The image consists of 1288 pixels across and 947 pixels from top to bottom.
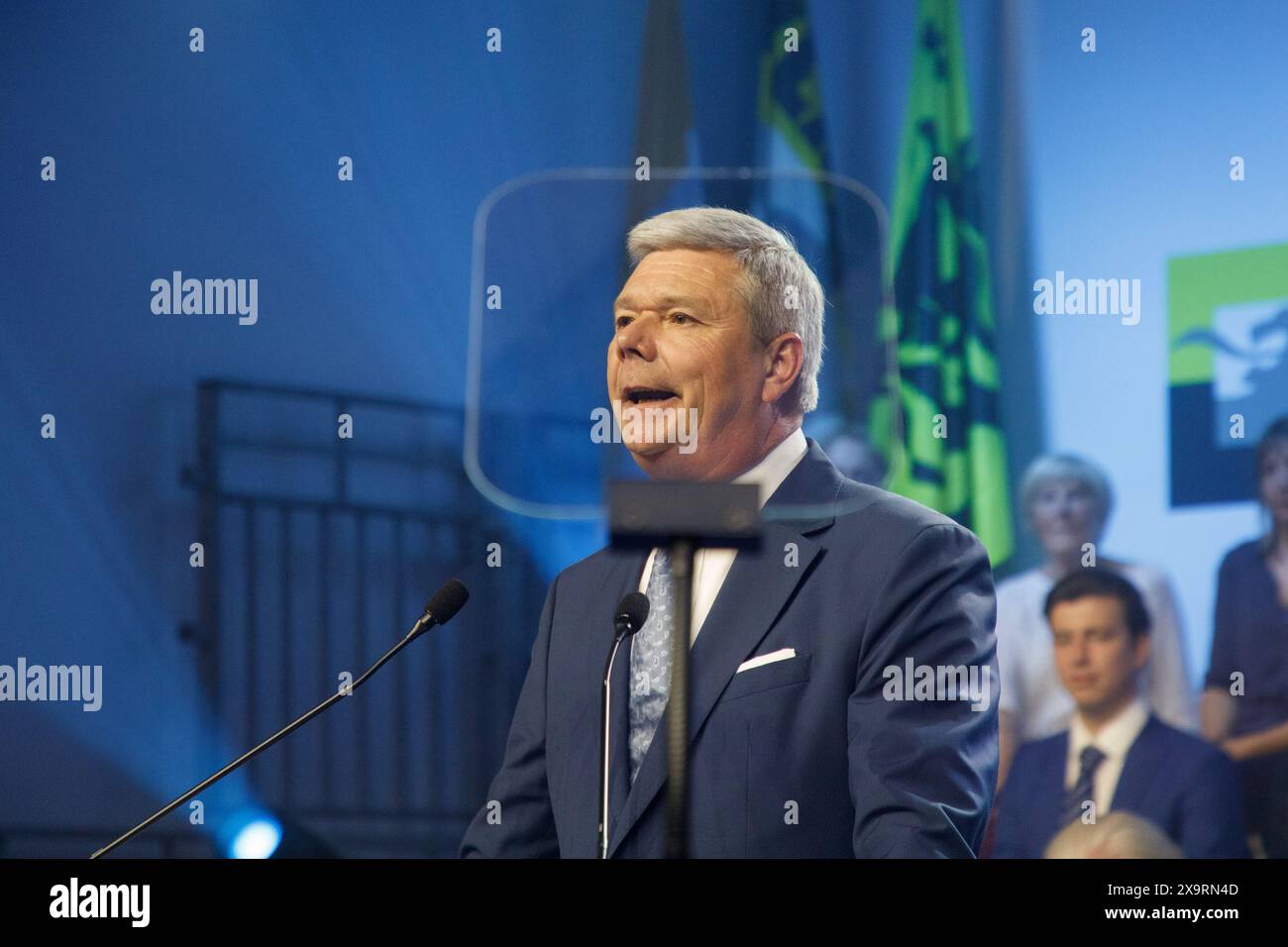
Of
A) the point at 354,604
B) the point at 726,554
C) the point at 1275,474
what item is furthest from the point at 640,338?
the point at 1275,474

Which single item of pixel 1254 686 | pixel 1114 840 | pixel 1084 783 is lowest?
pixel 1114 840

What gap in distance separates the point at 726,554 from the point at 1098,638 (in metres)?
1.13

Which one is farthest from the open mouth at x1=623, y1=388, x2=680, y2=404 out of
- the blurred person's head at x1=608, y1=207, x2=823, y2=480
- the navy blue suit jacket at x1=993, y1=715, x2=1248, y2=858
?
the navy blue suit jacket at x1=993, y1=715, x2=1248, y2=858

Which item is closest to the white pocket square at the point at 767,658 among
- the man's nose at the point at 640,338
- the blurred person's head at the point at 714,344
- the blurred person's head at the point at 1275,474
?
the blurred person's head at the point at 714,344

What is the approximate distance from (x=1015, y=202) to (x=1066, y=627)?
0.96 m

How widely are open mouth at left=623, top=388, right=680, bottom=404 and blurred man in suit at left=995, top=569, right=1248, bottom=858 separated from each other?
105cm

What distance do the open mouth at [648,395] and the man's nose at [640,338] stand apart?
0.07 meters

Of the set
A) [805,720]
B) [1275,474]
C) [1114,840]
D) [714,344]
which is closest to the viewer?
[805,720]

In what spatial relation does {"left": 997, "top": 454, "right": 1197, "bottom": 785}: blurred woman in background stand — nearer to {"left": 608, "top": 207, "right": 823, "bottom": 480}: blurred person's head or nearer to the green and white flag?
the green and white flag

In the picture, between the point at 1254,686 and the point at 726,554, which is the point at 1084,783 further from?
the point at 726,554

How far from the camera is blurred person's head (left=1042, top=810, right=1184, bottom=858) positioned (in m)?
3.36

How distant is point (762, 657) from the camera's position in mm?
2693

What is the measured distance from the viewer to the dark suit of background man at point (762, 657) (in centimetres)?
255

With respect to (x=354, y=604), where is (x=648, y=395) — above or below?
above
